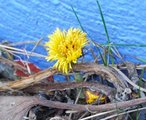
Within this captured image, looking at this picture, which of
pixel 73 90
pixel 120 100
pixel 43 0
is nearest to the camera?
pixel 120 100

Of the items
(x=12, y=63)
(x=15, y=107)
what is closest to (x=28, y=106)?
(x=15, y=107)

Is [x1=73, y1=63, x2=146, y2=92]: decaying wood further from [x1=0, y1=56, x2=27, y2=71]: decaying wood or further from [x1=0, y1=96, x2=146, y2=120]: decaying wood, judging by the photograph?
[x1=0, y1=56, x2=27, y2=71]: decaying wood

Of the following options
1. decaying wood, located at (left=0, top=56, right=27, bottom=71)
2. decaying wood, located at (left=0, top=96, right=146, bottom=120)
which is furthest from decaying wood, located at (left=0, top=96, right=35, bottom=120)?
decaying wood, located at (left=0, top=56, right=27, bottom=71)

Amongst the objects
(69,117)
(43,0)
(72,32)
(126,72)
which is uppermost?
(43,0)

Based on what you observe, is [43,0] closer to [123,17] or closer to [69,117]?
[123,17]

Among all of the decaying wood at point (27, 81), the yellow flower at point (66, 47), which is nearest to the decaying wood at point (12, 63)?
the decaying wood at point (27, 81)

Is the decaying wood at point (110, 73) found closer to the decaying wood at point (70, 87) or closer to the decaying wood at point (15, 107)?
the decaying wood at point (70, 87)

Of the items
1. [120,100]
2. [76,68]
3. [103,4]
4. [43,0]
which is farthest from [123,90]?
[43,0]
